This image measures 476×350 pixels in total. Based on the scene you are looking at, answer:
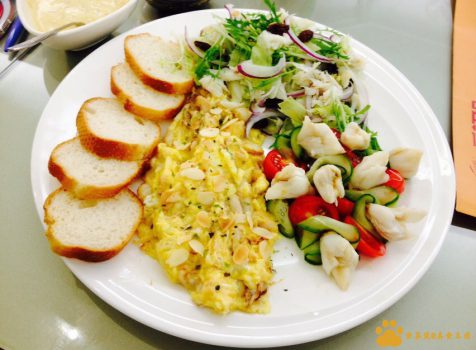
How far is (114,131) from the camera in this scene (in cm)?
214

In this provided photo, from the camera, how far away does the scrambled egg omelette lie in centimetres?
173

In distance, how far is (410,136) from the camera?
2.41m

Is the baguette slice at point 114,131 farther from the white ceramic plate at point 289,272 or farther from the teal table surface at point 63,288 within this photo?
the teal table surface at point 63,288

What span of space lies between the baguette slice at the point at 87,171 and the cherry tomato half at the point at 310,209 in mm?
828

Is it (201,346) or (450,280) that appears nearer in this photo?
(201,346)

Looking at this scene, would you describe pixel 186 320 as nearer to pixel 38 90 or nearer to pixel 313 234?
→ pixel 313 234

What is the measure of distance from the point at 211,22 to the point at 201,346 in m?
2.05

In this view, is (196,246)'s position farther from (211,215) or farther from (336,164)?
(336,164)

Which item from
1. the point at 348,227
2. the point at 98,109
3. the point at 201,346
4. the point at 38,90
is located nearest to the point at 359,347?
the point at 348,227

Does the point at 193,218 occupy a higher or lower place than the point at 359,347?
higher

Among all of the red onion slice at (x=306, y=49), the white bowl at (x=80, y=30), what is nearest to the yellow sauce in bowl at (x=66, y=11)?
the white bowl at (x=80, y=30)

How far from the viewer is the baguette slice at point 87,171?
194 centimetres

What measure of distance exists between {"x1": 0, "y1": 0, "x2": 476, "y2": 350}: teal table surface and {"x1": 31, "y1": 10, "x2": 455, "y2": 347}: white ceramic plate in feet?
0.71

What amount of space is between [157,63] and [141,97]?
262 millimetres
